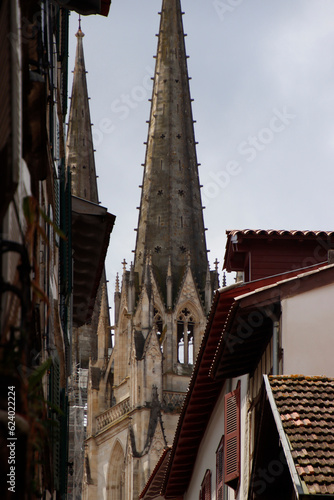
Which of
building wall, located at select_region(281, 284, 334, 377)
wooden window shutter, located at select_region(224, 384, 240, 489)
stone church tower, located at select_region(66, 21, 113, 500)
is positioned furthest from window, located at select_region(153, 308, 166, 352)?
building wall, located at select_region(281, 284, 334, 377)

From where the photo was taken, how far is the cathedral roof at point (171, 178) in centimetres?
7512

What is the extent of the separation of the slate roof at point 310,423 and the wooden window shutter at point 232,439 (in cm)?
455

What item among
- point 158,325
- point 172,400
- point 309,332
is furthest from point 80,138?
point 309,332

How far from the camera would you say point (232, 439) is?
17.3 metres

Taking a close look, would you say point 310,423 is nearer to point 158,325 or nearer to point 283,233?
point 283,233

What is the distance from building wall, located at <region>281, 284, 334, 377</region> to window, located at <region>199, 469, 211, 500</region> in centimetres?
579

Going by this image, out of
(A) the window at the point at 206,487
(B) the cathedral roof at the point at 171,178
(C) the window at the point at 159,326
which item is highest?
(B) the cathedral roof at the point at 171,178

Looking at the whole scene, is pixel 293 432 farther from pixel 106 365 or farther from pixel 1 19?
pixel 106 365

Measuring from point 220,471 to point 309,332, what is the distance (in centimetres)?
444

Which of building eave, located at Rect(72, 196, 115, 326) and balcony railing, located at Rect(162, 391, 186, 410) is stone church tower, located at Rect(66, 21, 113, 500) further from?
building eave, located at Rect(72, 196, 115, 326)

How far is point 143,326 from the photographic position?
70.1 m

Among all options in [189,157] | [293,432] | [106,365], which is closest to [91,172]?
[189,157]

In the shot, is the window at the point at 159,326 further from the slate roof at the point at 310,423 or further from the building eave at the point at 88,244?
the slate roof at the point at 310,423

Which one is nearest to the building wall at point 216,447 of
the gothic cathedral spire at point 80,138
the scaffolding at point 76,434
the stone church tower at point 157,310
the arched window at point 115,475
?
the stone church tower at point 157,310
